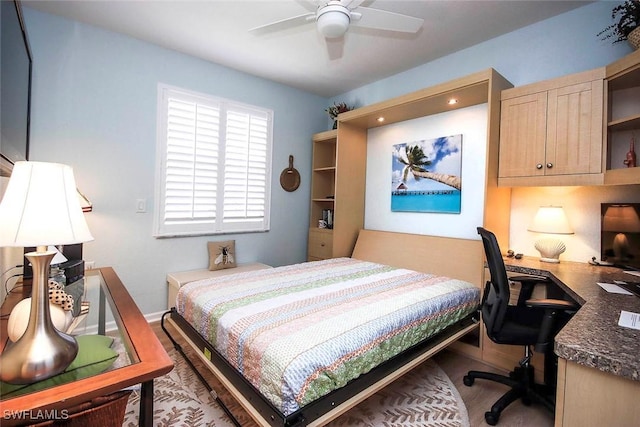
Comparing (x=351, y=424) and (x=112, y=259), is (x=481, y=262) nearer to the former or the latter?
(x=351, y=424)

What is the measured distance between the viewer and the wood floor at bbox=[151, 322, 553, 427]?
5.63ft

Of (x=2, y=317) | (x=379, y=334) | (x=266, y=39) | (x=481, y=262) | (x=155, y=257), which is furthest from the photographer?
(x=155, y=257)

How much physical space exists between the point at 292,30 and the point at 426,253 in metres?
2.49

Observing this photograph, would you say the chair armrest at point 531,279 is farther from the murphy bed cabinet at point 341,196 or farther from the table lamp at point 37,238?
the table lamp at point 37,238

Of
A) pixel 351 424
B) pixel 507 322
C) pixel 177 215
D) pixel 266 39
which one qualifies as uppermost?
pixel 266 39

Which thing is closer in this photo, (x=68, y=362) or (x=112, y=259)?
(x=68, y=362)

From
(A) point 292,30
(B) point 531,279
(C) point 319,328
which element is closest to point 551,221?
(B) point 531,279

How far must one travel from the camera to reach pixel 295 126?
159 inches

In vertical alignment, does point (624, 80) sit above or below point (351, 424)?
above

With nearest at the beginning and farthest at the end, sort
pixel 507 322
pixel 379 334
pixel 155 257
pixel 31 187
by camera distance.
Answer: pixel 31 187 < pixel 379 334 < pixel 507 322 < pixel 155 257

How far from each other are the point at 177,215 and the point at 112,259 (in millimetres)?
705

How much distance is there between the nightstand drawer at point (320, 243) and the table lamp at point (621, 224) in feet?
8.27

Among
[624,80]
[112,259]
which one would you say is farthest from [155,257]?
[624,80]

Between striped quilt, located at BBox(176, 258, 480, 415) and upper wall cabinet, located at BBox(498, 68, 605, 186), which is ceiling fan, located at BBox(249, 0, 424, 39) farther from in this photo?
striped quilt, located at BBox(176, 258, 480, 415)
